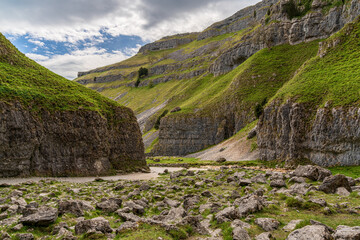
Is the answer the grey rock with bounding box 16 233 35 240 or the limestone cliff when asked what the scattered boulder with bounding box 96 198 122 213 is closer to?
the grey rock with bounding box 16 233 35 240

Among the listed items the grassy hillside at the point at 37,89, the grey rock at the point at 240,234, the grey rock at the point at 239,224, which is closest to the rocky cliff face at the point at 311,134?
the grey rock at the point at 239,224

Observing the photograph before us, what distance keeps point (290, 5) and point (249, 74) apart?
124 ft

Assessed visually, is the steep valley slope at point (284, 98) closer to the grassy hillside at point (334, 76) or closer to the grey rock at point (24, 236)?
the grassy hillside at point (334, 76)

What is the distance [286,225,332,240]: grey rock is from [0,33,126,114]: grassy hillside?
4392 cm

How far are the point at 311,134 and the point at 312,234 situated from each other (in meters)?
39.5

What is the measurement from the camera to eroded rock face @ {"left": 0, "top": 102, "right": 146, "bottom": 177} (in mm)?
36094

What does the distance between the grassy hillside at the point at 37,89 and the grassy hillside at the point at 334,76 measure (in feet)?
148

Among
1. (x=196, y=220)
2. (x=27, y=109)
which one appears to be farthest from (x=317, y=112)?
(x=27, y=109)

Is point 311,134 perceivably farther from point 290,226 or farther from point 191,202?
point 290,226

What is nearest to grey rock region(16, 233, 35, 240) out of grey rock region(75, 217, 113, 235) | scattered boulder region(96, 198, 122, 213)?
grey rock region(75, 217, 113, 235)

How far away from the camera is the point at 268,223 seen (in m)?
13.0

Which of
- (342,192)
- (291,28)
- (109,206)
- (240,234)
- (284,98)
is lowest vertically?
(342,192)

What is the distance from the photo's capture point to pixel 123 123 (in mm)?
54406

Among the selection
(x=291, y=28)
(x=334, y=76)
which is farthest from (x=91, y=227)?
(x=291, y=28)
